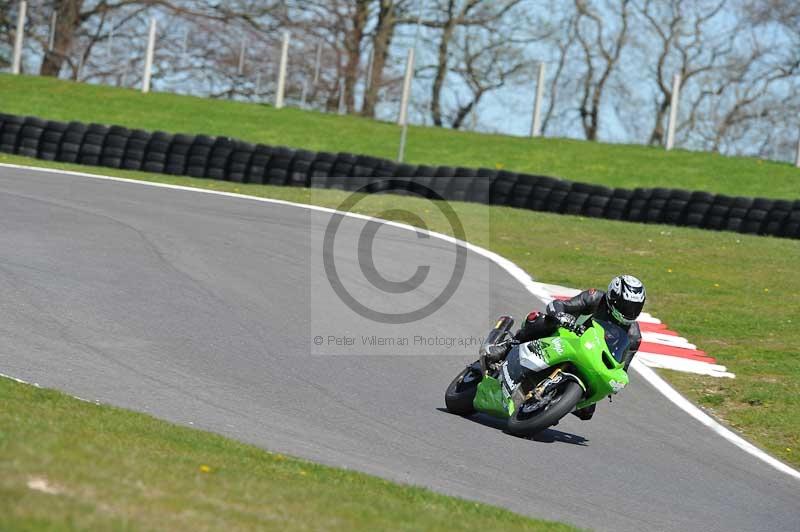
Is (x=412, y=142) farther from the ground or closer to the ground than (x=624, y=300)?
farther from the ground

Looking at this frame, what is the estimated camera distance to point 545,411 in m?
8.48

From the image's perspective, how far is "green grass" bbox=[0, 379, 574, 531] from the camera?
4.64 meters

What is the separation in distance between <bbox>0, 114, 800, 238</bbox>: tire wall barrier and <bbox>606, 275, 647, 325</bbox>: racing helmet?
577 inches

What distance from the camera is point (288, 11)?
45500 mm

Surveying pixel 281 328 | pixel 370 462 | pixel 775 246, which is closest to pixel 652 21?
pixel 775 246

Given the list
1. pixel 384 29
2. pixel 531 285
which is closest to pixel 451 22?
pixel 384 29

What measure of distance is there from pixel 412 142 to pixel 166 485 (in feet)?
82.4

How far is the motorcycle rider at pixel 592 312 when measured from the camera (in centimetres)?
868

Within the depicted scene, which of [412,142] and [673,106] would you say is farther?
[412,142]

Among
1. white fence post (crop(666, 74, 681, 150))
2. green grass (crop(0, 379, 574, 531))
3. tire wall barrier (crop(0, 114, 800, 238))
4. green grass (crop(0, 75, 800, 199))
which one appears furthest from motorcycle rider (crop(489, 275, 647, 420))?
white fence post (crop(666, 74, 681, 150))

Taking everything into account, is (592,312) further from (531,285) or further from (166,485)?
(531,285)

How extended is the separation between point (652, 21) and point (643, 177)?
2615 cm

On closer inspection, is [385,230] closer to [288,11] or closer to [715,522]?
[715,522]

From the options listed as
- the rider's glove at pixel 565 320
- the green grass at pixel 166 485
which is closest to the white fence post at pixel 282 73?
the rider's glove at pixel 565 320
